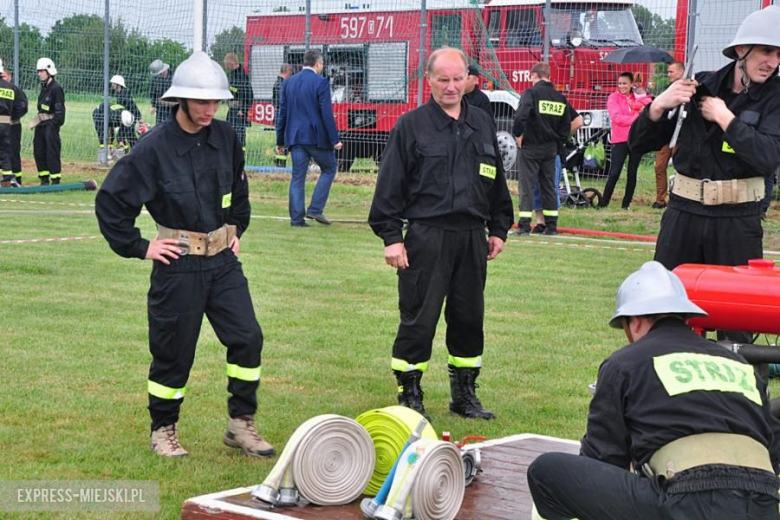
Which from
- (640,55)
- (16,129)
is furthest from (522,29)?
Result: (16,129)

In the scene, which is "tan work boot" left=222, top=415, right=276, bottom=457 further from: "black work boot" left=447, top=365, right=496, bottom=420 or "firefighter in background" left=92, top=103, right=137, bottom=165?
"firefighter in background" left=92, top=103, right=137, bottom=165

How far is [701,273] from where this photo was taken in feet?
18.4

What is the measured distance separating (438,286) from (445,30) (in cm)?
1460

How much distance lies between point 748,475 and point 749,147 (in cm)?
257

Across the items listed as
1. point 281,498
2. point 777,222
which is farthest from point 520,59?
point 281,498

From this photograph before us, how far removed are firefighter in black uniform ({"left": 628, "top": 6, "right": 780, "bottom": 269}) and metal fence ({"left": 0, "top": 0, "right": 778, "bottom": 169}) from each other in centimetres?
1247

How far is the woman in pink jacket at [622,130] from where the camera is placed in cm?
1881

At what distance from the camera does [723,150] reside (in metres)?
6.52

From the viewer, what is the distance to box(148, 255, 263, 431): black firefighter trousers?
6113mm

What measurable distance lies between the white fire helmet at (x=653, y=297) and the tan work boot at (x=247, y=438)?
231 cm

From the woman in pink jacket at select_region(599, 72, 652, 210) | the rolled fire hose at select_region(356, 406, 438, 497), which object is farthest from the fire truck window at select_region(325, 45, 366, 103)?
the rolled fire hose at select_region(356, 406, 438, 497)

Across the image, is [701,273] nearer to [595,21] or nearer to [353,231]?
[353,231]

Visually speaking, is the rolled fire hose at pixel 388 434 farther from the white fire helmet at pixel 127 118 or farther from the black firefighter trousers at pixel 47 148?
the white fire helmet at pixel 127 118

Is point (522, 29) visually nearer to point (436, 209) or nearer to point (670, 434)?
point (436, 209)
